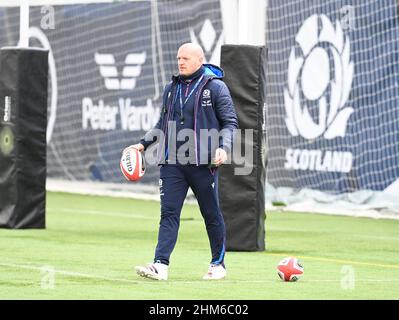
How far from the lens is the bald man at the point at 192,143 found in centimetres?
1224

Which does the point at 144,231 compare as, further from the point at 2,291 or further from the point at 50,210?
the point at 2,291

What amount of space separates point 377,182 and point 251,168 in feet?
22.2

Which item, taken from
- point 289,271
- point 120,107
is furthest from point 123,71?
point 289,271

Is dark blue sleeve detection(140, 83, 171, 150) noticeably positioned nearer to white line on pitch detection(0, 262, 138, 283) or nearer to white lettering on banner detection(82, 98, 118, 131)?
white line on pitch detection(0, 262, 138, 283)

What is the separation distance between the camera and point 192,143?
40.2 ft

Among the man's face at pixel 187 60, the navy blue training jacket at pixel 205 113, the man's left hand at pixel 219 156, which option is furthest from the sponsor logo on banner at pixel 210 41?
the man's left hand at pixel 219 156

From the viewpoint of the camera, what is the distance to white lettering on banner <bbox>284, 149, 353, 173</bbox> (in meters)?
22.1

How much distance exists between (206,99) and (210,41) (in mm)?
11683

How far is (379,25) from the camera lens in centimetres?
2162

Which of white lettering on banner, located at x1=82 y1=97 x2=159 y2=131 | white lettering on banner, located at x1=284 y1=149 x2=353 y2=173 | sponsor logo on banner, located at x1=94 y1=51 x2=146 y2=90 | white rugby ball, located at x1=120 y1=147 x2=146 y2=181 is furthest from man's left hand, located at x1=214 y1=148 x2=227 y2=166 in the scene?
sponsor logo on banner, located at x1=94 y1=51 x2=146 y2=90

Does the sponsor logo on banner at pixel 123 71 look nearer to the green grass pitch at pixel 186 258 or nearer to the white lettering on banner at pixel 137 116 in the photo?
the white lettering on banner at pixel 137 116
